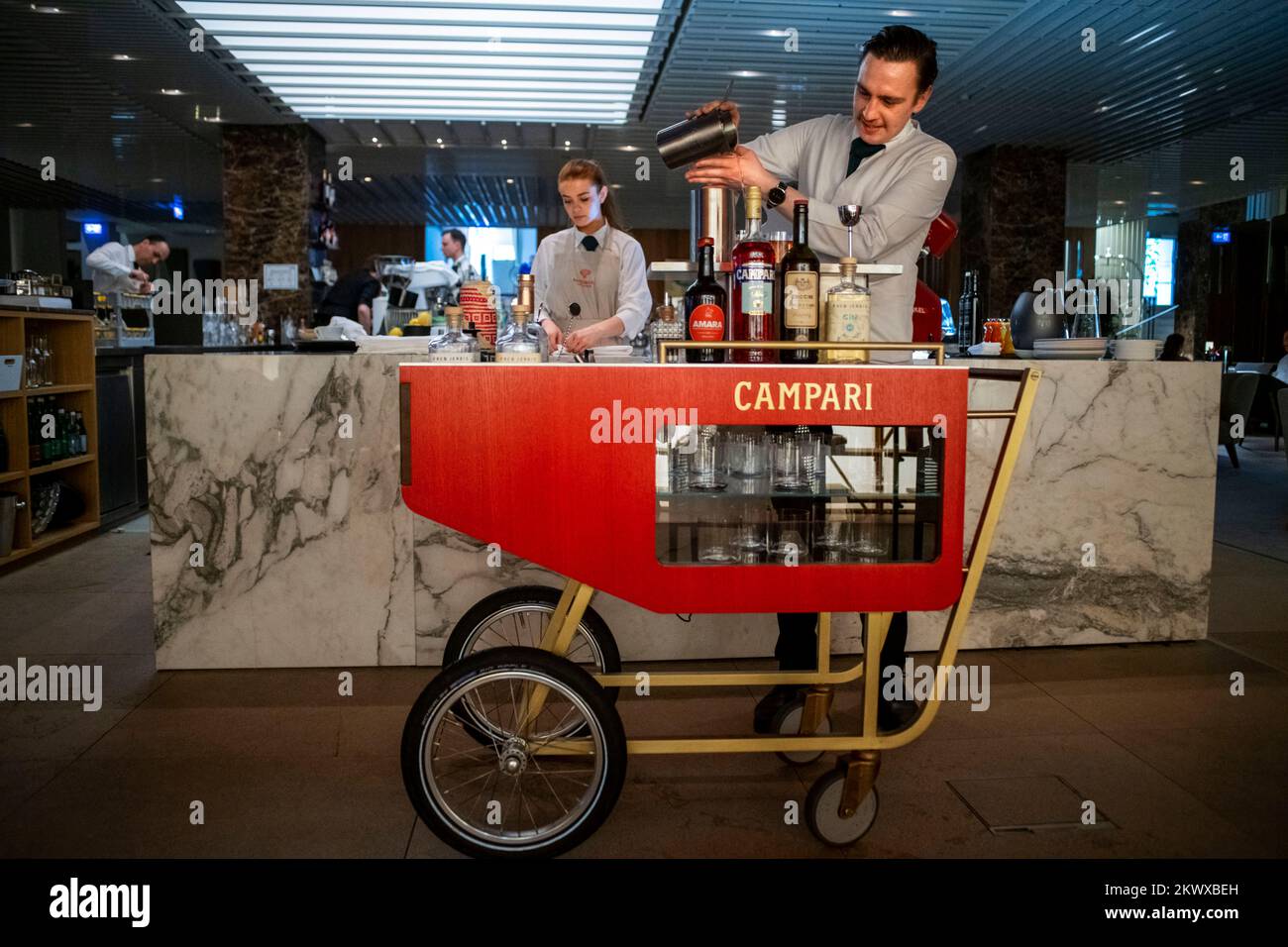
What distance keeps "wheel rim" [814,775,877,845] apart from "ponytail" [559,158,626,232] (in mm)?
2295

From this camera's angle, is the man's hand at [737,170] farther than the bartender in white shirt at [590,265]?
No

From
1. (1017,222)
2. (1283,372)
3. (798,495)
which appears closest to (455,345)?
(798,495)

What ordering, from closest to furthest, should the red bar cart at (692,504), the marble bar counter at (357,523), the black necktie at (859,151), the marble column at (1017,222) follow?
the red bar cart at (692,504) < the black necktie at (859,151) < the marble bar counter at (357,523) < the marble column at (1017,222)

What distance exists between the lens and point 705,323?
75.6 inches

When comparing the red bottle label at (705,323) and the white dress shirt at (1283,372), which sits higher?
the red bottle label at (705,323)

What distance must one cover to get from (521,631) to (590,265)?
65.4 inches

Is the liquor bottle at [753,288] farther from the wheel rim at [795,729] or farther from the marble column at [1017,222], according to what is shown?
Answer: the marble column at [1017,222]

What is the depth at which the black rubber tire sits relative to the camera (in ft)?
7.88

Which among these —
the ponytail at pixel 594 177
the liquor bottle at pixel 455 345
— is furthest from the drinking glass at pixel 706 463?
the ponytail at pixel 594 177

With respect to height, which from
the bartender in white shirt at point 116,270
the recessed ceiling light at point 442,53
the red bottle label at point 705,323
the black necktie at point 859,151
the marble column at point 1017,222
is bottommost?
the red bottle label at point 705,323

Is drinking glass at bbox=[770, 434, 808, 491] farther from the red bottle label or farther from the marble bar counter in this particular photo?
the marble bar counter

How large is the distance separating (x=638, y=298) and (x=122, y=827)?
243cm

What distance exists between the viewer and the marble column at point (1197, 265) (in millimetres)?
13969

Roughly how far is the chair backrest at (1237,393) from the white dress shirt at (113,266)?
8760 mm
